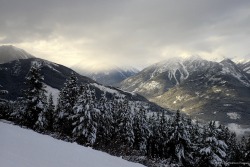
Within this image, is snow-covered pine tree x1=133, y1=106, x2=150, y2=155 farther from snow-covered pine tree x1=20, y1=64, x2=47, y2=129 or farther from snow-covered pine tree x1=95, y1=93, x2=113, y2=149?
snow-covered pine tree x1=20, y1=64, x2=47, y2=129

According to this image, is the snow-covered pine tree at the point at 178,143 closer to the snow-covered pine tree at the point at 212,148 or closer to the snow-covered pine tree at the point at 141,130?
the snow-covered pine tree at the point at 141,130

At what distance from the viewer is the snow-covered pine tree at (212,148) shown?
3809 centimetres

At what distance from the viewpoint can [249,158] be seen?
→ 41500 mm

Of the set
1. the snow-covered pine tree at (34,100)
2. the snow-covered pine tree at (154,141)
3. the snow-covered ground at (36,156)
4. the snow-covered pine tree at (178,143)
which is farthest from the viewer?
the snow-covered pine tree at (154,141)

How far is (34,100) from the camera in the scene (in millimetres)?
42250

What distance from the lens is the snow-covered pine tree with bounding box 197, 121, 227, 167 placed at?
1500 inches

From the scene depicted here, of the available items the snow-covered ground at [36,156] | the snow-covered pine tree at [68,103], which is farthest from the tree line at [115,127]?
the snow-covered ground at [36,156]

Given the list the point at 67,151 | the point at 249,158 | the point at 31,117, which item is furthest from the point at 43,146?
the point at 249,158

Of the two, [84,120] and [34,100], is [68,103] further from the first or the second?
[34,100]

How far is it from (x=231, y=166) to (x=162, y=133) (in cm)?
1768

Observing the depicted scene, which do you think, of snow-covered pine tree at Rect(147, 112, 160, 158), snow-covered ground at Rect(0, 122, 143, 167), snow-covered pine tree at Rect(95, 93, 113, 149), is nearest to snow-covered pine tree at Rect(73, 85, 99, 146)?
snow-covered pine tree at Rect(95, 93, 113, 149)

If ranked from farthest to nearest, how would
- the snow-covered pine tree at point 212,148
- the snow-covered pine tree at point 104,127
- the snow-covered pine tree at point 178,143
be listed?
the snow-covered pine tree at point 104,127 → the snow-covered pine tree at point 178,143 → the snow-covered pine tree at point 212,148

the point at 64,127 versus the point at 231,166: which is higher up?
the point at 64,127

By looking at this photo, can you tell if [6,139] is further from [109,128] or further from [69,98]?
[109,128]
